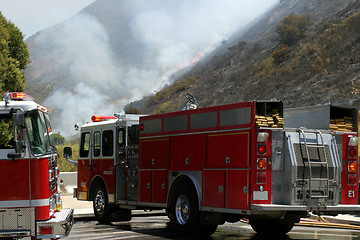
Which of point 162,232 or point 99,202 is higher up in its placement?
point 99,202

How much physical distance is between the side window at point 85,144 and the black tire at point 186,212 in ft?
15.6

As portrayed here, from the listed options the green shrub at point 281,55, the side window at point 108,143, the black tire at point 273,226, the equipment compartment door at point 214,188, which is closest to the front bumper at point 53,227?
the equipment compartment door at point 214,188

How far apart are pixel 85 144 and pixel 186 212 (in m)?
5.47

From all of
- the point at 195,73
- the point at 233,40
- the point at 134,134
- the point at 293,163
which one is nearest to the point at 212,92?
the point at 195,73

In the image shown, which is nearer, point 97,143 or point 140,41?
point 97,143

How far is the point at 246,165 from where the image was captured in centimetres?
1058

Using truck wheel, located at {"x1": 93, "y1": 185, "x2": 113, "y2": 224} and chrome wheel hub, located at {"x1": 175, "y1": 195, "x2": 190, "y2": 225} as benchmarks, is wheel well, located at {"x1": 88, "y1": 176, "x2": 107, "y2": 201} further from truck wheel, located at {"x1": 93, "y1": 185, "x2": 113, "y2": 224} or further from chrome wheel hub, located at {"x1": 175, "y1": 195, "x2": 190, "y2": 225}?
chrome wheel hub, located at {"x1": 175, "y1": 195, "x2": 190, "y2": 225}

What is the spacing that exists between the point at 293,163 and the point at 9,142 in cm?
515

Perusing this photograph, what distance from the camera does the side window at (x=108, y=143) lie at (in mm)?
15305

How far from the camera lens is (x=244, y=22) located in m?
112

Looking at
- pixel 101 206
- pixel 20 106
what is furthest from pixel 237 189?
pixel 101 206

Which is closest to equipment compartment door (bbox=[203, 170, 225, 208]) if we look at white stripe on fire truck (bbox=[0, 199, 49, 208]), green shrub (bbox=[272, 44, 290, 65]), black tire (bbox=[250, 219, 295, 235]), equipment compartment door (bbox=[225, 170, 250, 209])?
equipment compartment door (bbox=[225, 170, 250, 209])

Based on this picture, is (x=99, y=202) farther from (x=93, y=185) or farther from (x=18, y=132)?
(x=18, y=132)

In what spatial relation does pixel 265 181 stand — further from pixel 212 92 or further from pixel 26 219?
pixel 212 92
